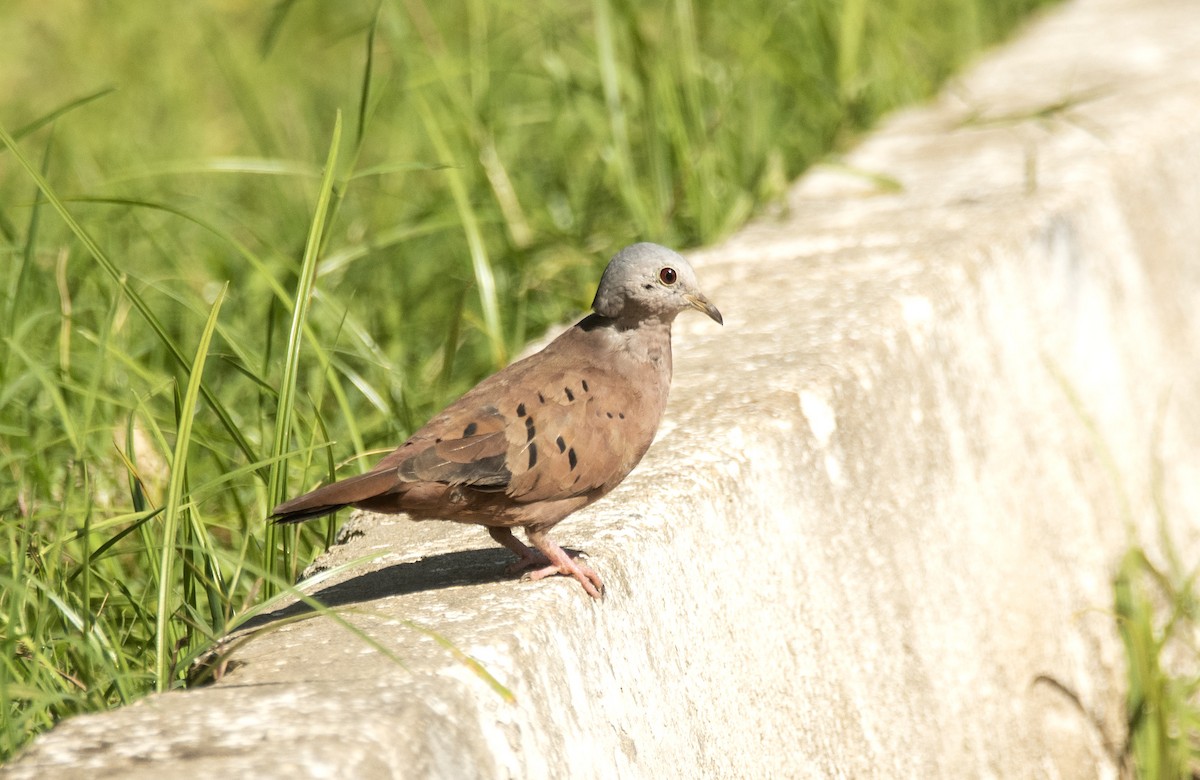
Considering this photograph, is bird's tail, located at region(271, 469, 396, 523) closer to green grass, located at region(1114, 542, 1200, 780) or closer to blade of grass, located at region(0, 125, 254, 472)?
blade of grass, located at region(0, 125, 254, 472)

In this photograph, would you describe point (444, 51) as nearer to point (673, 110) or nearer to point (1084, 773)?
point (673, 110)

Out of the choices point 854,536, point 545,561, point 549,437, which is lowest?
point 854,536

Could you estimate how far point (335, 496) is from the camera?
2297 mm

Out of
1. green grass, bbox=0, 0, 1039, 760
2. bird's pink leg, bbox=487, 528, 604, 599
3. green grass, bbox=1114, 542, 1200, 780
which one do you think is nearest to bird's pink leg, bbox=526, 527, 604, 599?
bird's pink leg, bbox=487, 528, 604, 599

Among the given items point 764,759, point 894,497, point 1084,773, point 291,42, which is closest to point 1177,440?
point 1084,773

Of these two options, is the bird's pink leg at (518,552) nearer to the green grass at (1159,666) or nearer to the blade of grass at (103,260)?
the blade of grass at (103,260)

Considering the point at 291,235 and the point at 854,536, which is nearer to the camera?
the point at 854,536

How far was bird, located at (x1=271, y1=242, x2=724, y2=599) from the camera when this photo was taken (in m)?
2.41

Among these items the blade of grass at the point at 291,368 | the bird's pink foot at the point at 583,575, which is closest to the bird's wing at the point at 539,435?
the bird's pink foot at the point at 583,575

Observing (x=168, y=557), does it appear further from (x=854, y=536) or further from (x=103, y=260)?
(x=854, y=536)

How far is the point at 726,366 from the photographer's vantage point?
11.6 feet

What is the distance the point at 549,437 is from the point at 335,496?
428 millimetres

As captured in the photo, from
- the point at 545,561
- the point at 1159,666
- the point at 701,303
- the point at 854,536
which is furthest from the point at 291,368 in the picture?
the point at 1159,666

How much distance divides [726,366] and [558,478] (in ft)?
3.66
